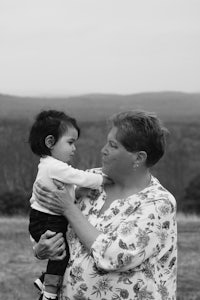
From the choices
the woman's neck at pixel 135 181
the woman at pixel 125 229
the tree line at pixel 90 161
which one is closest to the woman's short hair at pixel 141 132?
the woman at pixel 125 229

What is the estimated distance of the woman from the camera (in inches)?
120

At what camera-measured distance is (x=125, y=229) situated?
3053 millimetres

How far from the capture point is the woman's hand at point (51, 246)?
127 inches

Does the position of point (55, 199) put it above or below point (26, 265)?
above

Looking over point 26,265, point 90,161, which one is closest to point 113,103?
point 90,161

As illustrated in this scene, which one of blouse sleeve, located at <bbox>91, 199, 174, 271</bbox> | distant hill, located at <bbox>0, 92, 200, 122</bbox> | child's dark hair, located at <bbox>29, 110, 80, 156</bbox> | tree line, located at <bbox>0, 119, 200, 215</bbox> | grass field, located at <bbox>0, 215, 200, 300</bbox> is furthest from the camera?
distant hill, located at <bbox>0, 92, 200, 122</bbox>

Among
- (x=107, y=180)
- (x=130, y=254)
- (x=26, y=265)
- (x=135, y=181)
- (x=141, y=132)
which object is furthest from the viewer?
(x=26, y=265)

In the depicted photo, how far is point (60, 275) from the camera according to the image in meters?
3.32

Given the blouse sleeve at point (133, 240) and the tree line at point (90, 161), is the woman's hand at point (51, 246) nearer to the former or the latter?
the blouse sleeve at point (133, 240)

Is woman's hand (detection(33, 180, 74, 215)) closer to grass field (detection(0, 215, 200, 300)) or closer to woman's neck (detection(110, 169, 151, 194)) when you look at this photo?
woman's neck (detection(110, 169, 151, 194))

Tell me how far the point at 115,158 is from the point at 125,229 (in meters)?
0.37

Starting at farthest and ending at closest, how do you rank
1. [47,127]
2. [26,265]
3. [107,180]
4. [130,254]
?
[26,265] < [47,127] < [107,180] < [130,254]

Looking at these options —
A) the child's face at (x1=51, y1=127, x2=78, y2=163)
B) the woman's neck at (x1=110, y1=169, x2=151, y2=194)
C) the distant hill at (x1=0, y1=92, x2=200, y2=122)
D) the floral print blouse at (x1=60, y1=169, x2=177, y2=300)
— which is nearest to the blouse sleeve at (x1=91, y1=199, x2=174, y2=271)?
the floral print blouse at (x1=60, y1=169, x2=177, y2=300)

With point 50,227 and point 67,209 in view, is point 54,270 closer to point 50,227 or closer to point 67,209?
point 50,227
